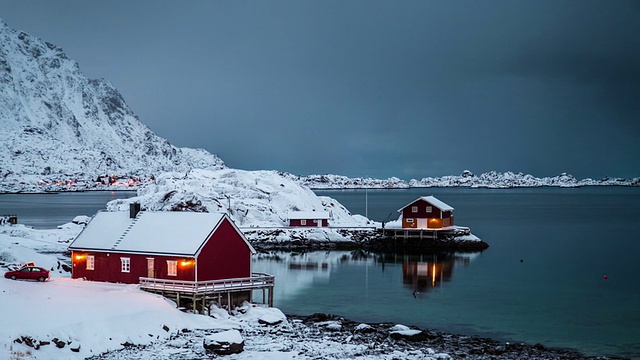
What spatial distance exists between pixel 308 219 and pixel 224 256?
2367 inches

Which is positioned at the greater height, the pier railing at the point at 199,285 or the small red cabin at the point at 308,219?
the small red cabin at the point at 308,219

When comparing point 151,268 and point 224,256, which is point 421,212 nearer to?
point 224,256

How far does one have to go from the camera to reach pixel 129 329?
110ft

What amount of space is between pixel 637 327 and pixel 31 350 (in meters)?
38.7

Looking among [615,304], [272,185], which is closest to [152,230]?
[615,304]

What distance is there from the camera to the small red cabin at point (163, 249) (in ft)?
137

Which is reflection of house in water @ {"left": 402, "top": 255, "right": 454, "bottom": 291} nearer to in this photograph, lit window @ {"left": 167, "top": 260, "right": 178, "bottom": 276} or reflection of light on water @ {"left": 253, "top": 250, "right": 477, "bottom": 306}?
reflection of light on water @ {"left": 253, "top": 250, "right": 477, "bottom": 306}

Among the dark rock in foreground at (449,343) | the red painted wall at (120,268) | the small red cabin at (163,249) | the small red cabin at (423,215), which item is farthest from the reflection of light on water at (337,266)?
the dark rock in foreground at (449,343)

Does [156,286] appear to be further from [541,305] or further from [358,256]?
[358,256]

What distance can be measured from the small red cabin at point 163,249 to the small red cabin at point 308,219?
56665 millimetres

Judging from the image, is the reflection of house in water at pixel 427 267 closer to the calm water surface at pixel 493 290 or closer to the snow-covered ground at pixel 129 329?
the calm water surface at pixel 493 290

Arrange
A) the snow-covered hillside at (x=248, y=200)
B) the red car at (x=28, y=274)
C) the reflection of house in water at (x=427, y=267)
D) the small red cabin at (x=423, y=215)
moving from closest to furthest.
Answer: the red car at (x=28, y=274), the reflection of house in water at (x=427, y=267), the small red cabin at (x=423, y=215), the snow-covered hillside at (x=248, y=200)

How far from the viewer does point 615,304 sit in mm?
54562

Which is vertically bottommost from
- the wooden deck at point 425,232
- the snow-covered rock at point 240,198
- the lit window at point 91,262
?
the lit window at point 91,262
